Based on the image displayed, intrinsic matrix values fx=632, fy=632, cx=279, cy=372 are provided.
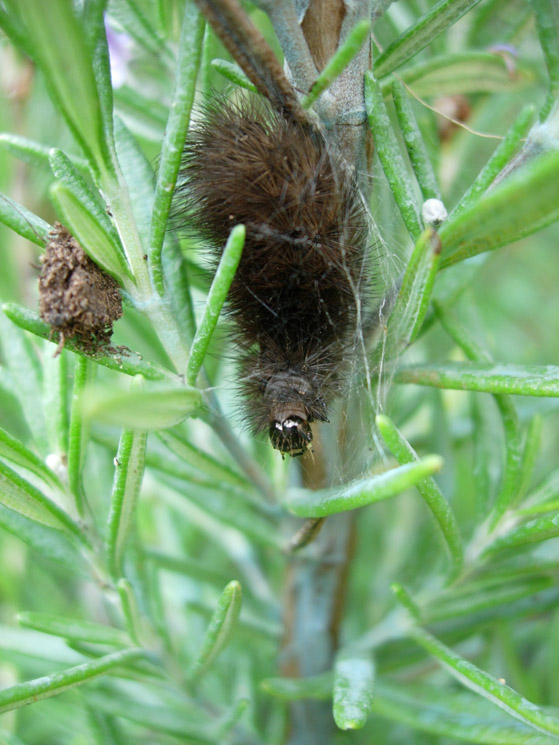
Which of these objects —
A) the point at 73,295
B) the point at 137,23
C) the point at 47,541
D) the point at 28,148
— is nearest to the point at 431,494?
the point at 73,295

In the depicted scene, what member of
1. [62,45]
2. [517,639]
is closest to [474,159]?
[517,639]

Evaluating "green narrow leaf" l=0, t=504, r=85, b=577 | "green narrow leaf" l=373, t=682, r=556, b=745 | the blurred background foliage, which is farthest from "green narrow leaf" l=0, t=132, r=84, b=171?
"green narrow leaf" l=373, t=682, r=556, b=745

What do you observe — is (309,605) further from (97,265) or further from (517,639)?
Result: (97,265)

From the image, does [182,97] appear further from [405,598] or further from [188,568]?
[188,568]

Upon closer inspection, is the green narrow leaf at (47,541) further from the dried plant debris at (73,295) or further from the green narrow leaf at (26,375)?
the dried plant debris at (73,295)

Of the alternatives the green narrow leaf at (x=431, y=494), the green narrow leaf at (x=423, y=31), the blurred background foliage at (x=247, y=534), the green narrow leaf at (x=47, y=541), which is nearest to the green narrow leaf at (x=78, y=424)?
the blurred background foliage at (x=247, y=534)
